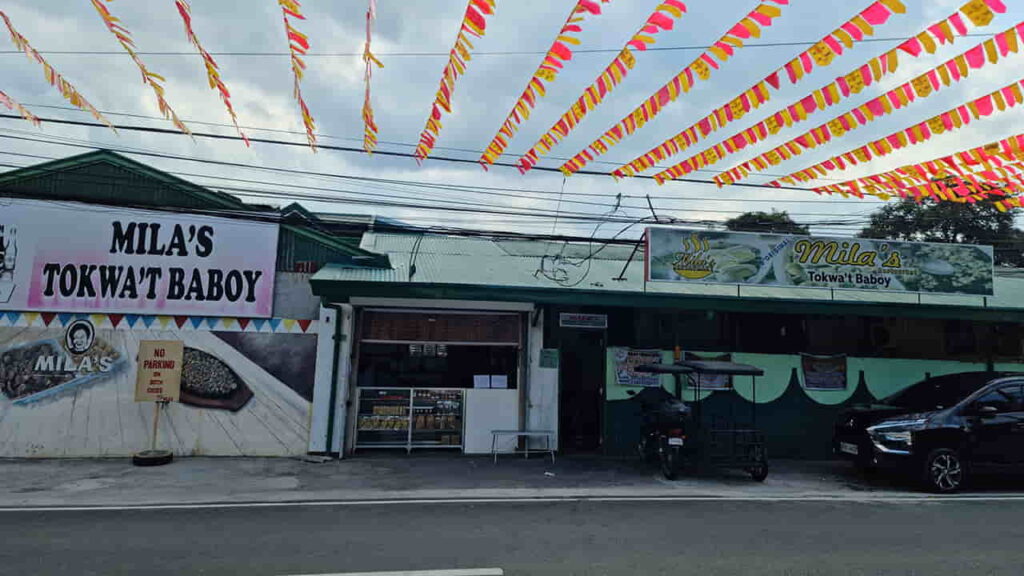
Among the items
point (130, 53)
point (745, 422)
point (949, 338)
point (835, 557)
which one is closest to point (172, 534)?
point (130, 53)

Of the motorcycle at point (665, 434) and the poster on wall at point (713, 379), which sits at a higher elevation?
the poster on wall at point (713, 379)

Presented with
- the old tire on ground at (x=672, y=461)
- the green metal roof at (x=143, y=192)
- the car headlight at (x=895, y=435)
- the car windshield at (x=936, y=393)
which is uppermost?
the green metal roof at (x=143, y=192)

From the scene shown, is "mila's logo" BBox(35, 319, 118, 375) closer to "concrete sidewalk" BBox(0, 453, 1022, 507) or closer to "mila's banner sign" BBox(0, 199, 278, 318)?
"mila's banner sign" BBox(0, 199, 278, 318)

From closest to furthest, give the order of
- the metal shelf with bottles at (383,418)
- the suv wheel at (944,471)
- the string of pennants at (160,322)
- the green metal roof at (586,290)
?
the suv wheel at (944,471)
the green metal roof at (586,290)
the string of pennants at (160,322)
the metal shelf with bottles at (383,418)

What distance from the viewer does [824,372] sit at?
1436 centimetres

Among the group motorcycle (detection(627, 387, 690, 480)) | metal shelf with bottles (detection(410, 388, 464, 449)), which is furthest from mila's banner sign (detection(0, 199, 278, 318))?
motorcycle (detection(627, 387, 690, 480))

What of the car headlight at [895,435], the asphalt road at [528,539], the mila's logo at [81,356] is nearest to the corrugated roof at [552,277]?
the car headlight at [895,435]

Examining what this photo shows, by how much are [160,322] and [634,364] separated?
397 inches

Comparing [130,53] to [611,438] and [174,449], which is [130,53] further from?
[611,438]

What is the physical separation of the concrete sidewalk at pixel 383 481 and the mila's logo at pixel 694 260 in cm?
413

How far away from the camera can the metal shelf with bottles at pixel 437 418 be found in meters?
13.3

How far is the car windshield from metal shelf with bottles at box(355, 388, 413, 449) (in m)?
9.87

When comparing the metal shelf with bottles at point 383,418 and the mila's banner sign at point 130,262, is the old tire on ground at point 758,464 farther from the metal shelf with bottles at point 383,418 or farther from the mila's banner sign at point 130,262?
the mila's banner sign at point 130,262

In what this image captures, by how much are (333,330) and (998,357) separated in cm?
1578
